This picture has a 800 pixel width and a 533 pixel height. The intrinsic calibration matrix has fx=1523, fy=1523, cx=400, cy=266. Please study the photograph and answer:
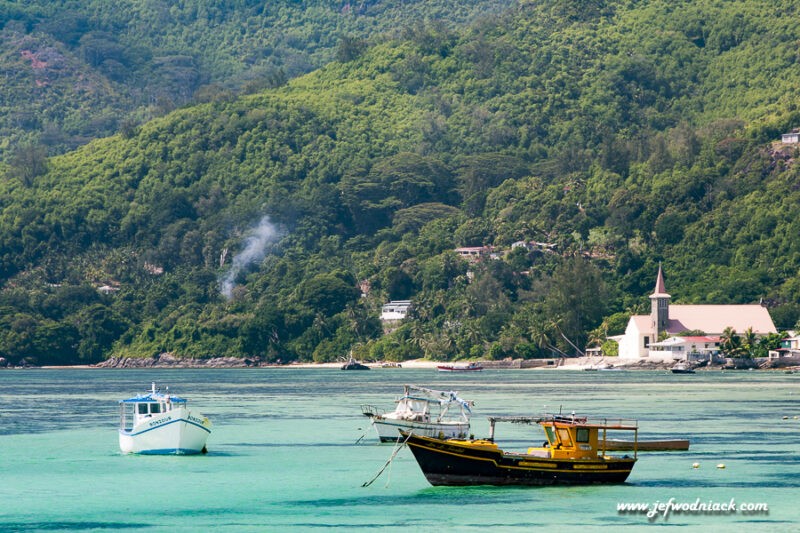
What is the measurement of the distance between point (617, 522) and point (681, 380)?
5339 inches

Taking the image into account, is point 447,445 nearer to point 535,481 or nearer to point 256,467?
point 535,481

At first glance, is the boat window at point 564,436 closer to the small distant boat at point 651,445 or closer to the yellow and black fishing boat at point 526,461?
the yellow and black fishing boat at point 526,461

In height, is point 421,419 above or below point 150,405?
below

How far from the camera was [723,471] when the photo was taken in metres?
76.6

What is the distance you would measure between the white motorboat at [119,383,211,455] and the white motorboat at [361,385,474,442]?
1009 cm

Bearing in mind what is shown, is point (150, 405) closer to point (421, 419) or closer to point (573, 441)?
point (421, 419)

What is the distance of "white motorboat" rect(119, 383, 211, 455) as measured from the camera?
84.3 meters

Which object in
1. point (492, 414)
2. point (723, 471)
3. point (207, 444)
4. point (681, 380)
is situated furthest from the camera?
point (681, 380)

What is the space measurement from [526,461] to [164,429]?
25701 millimetres

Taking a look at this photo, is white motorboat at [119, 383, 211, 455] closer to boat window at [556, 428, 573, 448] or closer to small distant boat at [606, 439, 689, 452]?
small distant boat at [606, 439, 689, 452]

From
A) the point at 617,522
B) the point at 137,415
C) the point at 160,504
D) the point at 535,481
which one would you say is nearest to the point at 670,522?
the point at 617,522

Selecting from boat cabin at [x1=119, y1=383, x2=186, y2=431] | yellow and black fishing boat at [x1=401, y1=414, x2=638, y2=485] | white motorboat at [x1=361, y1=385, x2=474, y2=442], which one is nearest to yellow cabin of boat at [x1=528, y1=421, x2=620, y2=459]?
yellow and black fishing boat at [x1=401, y1=414, x2=638, y2=485]

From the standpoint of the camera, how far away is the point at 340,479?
74562mm

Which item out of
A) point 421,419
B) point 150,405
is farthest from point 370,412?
point 150,405
